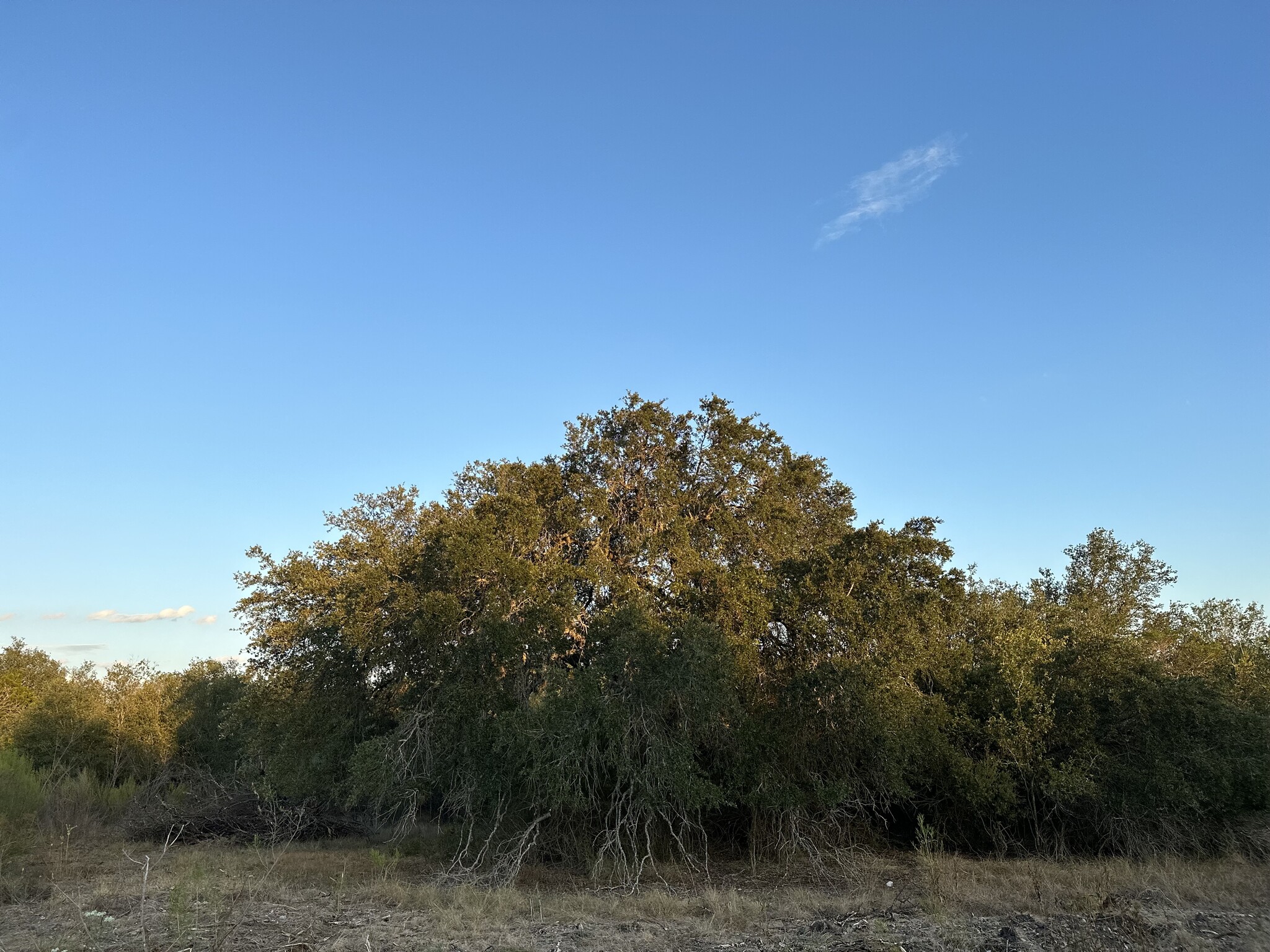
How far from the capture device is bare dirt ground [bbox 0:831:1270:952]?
30.6ft

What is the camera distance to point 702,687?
14.2m

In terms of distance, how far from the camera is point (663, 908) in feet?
39.6

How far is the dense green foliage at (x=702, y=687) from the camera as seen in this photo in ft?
48.3

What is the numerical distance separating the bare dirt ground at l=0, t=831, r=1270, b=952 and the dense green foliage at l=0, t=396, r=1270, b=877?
1307 millimetres

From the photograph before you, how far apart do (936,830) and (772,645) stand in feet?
18.8

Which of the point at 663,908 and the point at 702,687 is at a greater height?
the point at 702,687

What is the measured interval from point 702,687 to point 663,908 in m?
3.56

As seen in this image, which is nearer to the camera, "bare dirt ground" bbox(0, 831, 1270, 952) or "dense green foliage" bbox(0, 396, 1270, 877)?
"bare dirt ground" bbox(0, 831, 1270, 952)

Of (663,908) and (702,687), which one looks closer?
(663,908)

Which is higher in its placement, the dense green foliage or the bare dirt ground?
the dense green foliage

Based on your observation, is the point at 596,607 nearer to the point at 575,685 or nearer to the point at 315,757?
the point at 575,685

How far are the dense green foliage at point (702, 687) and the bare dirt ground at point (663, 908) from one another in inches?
51.4

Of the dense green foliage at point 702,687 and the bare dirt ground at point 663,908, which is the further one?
the dense green foliage at point 702,687

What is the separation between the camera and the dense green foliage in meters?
14.7
